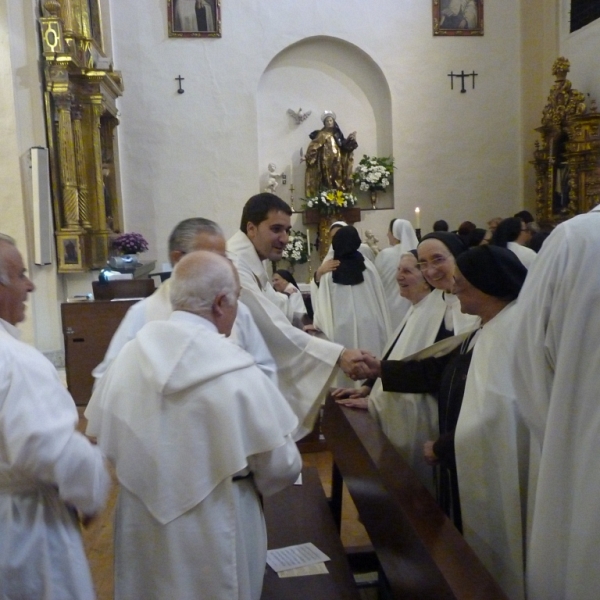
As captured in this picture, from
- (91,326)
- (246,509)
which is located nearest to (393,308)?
(91,326)

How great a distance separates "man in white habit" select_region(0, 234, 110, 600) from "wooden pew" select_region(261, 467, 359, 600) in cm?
83

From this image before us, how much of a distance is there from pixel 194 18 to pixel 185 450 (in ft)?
36.4

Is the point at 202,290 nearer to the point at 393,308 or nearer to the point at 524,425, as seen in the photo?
the point at 524,425

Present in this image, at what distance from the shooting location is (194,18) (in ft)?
38.0

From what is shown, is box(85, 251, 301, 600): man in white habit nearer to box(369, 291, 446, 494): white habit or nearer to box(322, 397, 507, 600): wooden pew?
box(322, 397, 507, 600): wooden pew

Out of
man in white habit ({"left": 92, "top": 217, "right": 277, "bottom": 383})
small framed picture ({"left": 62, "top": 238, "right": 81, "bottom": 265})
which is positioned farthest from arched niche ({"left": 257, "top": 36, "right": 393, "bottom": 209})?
man in white habit ({"left": 92, "top": 217, "right": 277, "bottom": 383})

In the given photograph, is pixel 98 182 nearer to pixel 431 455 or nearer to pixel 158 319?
pixel 158 319

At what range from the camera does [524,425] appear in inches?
92.5

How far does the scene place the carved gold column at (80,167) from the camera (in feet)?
29.2

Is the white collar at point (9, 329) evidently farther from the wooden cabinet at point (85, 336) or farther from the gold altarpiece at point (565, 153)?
the gold altarpiece at point (565, 153)

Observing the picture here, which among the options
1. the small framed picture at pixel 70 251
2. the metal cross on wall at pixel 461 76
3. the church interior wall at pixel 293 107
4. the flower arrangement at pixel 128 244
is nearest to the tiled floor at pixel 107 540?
the small framed picture at pixel 70 251

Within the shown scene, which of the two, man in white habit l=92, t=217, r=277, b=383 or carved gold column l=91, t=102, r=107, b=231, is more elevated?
carved gold column l=91, t=102, r=107, b=231

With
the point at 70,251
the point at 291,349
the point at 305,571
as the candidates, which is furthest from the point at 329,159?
the point at 305,571

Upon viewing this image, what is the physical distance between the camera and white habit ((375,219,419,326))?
7.41 meters
